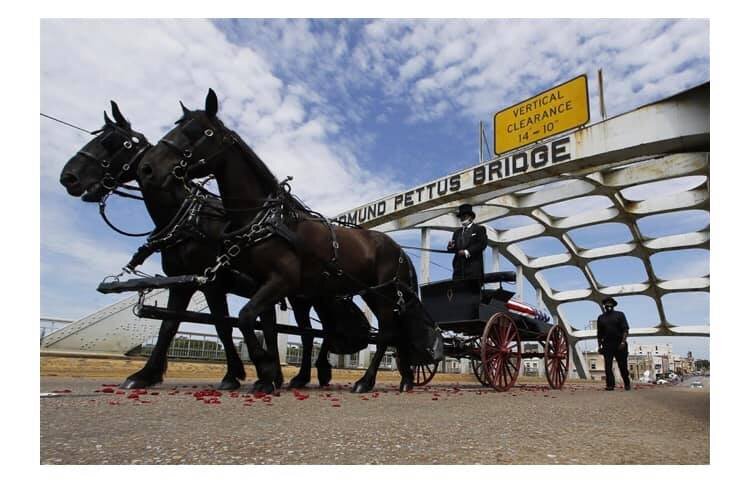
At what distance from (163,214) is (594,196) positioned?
59.4 feet

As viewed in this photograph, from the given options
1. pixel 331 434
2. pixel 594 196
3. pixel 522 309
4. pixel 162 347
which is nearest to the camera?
pixel 331 434

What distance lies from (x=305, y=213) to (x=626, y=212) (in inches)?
768

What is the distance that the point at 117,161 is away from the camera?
15.4 ft

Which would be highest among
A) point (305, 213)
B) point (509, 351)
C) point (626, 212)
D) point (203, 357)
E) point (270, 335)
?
point (626, 212)

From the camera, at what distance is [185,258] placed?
16.5 feet

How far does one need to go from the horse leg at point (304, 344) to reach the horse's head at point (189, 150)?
2.27 meters

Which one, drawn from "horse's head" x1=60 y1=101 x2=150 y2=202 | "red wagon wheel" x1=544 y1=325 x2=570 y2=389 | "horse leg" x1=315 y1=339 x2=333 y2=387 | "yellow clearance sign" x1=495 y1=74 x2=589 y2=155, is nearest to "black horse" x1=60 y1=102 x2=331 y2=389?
"horse's head" x1=60 y1=101 x2=150 y2=202

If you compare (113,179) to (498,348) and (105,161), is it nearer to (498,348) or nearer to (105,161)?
(105,161)

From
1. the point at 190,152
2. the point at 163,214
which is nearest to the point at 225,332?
the point at 163,214

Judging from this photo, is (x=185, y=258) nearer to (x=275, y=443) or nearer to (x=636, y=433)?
(x=275, y=443)

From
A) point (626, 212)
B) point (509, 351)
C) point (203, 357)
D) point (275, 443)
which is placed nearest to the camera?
point (275, 443)

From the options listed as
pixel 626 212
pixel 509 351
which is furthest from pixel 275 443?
pixel 626 212

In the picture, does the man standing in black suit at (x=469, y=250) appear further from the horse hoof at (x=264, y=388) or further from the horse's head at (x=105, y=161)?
the horse's head at (x=105, y=161)

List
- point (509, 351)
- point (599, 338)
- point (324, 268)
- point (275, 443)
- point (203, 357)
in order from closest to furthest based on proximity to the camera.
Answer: point (275, 443) → point (324, 268) → point (509, 351) → point (599, 338) → point (203, 357)
